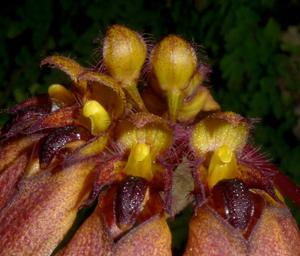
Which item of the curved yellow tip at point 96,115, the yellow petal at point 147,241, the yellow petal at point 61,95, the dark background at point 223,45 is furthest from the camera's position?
the dark background at point 223,45

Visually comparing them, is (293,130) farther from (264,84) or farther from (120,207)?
(120,207)

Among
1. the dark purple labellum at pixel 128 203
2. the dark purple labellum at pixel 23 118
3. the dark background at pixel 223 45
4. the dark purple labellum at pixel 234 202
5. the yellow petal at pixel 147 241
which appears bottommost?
the dark background at pixel 223 45

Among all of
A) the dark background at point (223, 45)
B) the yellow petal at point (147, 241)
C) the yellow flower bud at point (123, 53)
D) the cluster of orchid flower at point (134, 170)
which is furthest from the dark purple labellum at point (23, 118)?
the dark background at point (223, 45)

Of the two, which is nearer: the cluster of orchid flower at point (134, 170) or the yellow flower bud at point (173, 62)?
the cluster of orchid flower at point (134, 170)

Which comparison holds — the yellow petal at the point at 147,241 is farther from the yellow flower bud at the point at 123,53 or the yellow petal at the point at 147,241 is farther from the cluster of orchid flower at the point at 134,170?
the yellow flower bud at the point at 123,53

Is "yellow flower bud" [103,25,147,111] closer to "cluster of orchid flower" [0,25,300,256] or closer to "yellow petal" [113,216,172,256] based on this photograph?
"cluster of orchid flower" [0,25,300,256]

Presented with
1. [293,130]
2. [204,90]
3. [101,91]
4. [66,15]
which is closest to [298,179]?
[293,130]
